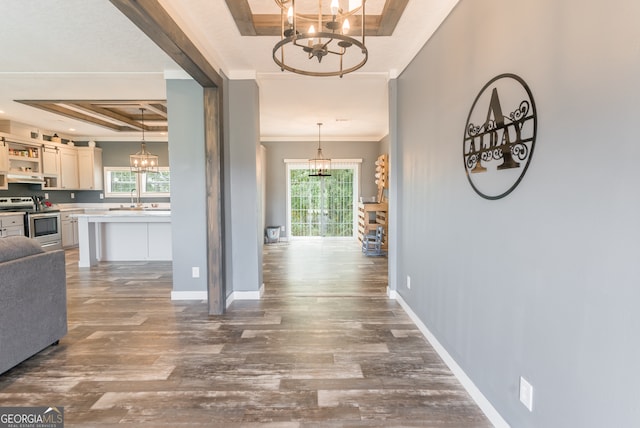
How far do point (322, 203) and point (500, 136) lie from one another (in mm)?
6726

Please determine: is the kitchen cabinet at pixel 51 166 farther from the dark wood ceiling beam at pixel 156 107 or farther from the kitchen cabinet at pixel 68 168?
the dark wood ceiling beam at pixel 156 107

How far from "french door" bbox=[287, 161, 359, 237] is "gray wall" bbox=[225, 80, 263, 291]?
4451mm

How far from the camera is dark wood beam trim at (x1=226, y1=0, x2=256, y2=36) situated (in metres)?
2.38

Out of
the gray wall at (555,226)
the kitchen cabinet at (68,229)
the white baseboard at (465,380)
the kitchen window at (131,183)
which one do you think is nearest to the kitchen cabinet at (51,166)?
the kitchen cabinet at (68,229)

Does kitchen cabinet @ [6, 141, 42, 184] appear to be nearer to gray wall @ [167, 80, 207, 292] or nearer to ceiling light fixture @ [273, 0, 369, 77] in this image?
gray wall @ [167, 80, 207, 292]

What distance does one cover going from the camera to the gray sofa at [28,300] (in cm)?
211

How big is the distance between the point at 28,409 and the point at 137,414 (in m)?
0.68

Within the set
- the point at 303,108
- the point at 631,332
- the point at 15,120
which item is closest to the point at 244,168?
the point at 303,108

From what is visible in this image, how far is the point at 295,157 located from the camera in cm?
804

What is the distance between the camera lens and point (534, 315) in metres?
1.42

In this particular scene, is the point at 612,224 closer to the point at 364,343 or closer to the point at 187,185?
the point at 364,343

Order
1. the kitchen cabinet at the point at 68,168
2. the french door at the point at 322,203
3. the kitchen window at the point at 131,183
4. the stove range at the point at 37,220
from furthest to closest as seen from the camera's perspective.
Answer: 1. the french door at the point at 322,203
2. the kitchen window at the point at 131,183
3. the kitchen cabinet at the point at 68,168
4. the stove range at the point at 37,220

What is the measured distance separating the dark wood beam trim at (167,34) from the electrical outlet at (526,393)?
2.85 m

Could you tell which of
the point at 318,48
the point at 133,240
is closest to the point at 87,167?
the point at 133,240
